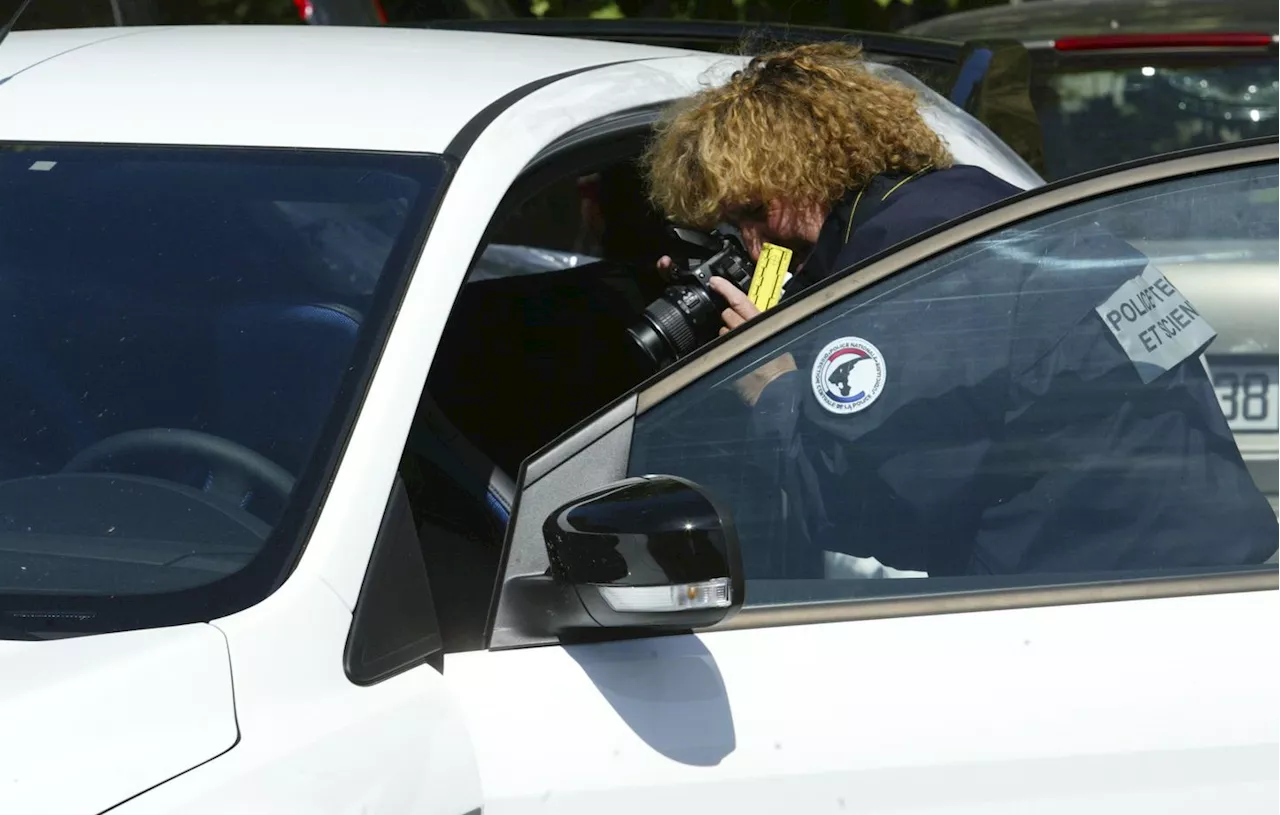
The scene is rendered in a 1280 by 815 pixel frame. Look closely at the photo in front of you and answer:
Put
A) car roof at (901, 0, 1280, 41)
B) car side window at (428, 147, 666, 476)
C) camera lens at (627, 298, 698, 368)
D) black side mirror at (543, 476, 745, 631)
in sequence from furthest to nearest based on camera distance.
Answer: car roof at (901, 0, 1280, 41) < car side window at (428, 147, 666, 476) < camera lens at (627, 298, 698, 368) < black side mirror at (543, 476, 745, 631)

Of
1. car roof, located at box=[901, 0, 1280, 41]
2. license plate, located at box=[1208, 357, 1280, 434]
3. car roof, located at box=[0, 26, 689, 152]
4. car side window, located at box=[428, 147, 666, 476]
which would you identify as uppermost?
car roof, located at box=[0, 26, 689, 152]

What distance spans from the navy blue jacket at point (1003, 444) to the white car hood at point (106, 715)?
0.58 m

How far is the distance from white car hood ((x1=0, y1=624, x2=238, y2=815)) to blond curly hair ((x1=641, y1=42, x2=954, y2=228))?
1173mm

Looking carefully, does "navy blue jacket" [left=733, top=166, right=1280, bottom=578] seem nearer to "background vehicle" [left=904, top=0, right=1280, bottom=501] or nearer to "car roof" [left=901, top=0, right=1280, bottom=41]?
"background vehicle" [left=904, top=0, right=1280, bottom=501]

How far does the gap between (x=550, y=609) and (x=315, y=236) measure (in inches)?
22.5

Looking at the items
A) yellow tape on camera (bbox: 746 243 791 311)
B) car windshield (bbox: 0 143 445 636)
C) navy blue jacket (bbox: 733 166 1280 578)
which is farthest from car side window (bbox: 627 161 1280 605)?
yellow tape on camera (bbox: 746 243 791 311)

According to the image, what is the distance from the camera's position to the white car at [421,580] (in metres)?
1.38

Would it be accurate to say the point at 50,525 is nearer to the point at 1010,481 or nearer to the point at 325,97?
the point at 325,97

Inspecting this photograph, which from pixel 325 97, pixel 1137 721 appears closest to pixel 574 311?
pixel 325 97

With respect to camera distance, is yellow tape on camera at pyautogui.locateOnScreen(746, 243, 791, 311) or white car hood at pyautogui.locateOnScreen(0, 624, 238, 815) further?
yellow tape on camera at pyautogui.locateOnScreen(746, 243, 791, 311)

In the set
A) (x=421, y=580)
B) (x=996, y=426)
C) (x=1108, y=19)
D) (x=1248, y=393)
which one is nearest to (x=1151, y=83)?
(x=1108, y=19)

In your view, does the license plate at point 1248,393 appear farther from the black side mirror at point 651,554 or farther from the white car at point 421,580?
the black side mirror at point 651,554

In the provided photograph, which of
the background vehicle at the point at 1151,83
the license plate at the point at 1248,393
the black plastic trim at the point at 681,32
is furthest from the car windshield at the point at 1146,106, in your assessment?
the license plate at the point at 1248,393

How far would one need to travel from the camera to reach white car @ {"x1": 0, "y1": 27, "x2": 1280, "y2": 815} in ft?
4.54
